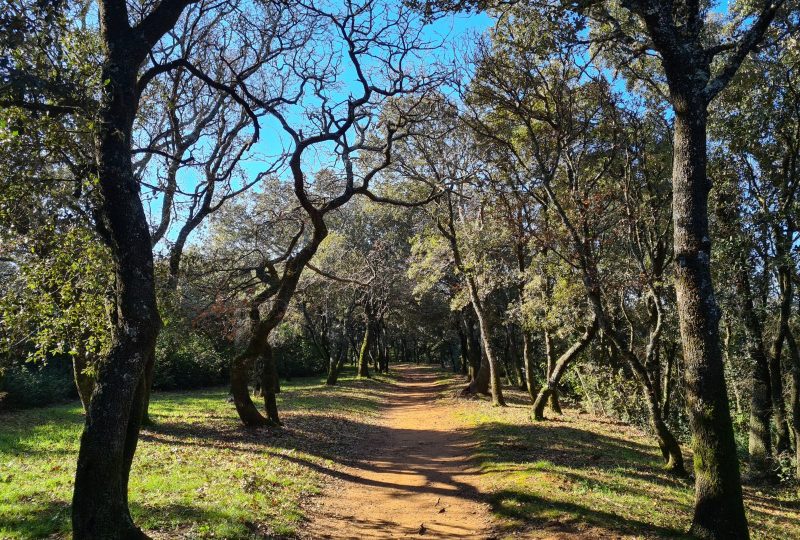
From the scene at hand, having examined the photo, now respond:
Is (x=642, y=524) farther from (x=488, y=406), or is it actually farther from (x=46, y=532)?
(x=488, y=406)

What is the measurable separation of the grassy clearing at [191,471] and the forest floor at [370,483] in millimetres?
36

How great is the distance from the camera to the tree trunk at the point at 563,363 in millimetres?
15507

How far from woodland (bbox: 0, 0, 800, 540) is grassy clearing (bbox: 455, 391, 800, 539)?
77 millimetres

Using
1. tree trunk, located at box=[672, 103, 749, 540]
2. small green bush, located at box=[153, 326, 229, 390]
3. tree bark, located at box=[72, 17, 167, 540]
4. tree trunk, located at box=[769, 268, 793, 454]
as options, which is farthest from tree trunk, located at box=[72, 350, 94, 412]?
tree trunk, located at box=[769, 268, 793, 454]

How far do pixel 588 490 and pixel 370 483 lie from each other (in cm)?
433

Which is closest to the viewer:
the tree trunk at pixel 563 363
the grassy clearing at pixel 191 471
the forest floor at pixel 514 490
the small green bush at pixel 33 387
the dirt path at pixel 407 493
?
the grassy clearing at pixel 191 471

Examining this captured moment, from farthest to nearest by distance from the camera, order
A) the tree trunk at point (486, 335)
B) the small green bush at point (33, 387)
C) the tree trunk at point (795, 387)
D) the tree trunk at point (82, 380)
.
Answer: the tree trunk at point (486, 335) → the small green bush at point (33, 387) → the tree trunk at point (82, 380) → the tree trunk at point (795, 387)

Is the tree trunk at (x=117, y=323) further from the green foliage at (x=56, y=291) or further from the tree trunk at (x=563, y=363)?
the tree trunk at (x=563, y=363)

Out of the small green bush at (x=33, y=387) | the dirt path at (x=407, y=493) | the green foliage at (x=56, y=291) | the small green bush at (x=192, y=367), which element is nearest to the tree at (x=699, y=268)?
the dirt path at (x=407, y=493)

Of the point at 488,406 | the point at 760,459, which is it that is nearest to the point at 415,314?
the point at 488,406

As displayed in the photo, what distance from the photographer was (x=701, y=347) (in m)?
6.23

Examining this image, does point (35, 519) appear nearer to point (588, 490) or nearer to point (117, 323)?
point (117, 323)

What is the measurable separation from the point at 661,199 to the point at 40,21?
17.5 metres

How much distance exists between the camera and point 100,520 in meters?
5.05
